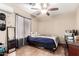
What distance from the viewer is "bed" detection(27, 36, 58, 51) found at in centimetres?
189

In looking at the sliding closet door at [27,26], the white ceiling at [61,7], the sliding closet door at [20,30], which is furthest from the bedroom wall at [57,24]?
the sliding closet door at [20,30]

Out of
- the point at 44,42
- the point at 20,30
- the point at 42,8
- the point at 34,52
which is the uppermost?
the point at 42,8

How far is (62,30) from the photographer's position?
6.29ft

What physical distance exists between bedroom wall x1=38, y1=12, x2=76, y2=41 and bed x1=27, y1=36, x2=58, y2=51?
0.11 metres

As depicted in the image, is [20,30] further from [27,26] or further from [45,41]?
[45,41]

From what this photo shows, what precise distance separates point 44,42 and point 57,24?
40 centimetres

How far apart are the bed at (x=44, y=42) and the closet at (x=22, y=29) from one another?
10cm

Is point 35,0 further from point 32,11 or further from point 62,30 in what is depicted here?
point 62,30

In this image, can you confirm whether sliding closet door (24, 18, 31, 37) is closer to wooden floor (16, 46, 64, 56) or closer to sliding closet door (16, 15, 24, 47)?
sliding closet door (16, 15, 24, 47)

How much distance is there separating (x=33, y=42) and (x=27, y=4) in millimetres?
704

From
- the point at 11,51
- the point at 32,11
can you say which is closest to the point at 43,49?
the point at 11,51

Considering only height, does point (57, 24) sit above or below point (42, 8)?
below

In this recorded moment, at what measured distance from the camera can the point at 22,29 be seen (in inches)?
77.5

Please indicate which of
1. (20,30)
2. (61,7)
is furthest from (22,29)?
(61,7)
